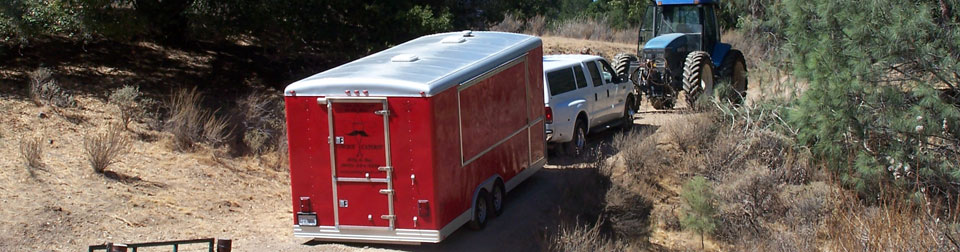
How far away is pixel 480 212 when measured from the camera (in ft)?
37.5

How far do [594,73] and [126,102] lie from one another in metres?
7.37

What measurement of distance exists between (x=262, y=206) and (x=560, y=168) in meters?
4.57

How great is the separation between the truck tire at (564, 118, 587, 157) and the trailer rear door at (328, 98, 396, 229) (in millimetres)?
5388

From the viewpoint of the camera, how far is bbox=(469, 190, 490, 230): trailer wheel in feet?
36.8

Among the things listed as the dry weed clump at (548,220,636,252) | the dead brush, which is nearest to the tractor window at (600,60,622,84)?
the dry weed clump at (548,220,636,252)

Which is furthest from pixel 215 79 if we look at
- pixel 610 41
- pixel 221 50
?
pixel 610 41

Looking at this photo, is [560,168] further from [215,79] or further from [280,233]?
[215,79]

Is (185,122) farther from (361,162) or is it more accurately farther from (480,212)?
(480,212)

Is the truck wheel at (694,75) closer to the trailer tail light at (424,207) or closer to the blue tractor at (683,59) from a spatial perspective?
the blue tractor at (683,59)

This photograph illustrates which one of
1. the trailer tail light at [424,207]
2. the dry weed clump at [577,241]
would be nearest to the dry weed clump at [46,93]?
the trailer tail light at [424,207]

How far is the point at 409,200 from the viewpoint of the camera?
10242 mm

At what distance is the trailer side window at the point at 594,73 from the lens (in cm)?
1591

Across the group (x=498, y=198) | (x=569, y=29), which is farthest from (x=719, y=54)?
(x=569, y=29)

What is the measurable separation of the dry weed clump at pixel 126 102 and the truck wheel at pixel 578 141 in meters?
6.62
